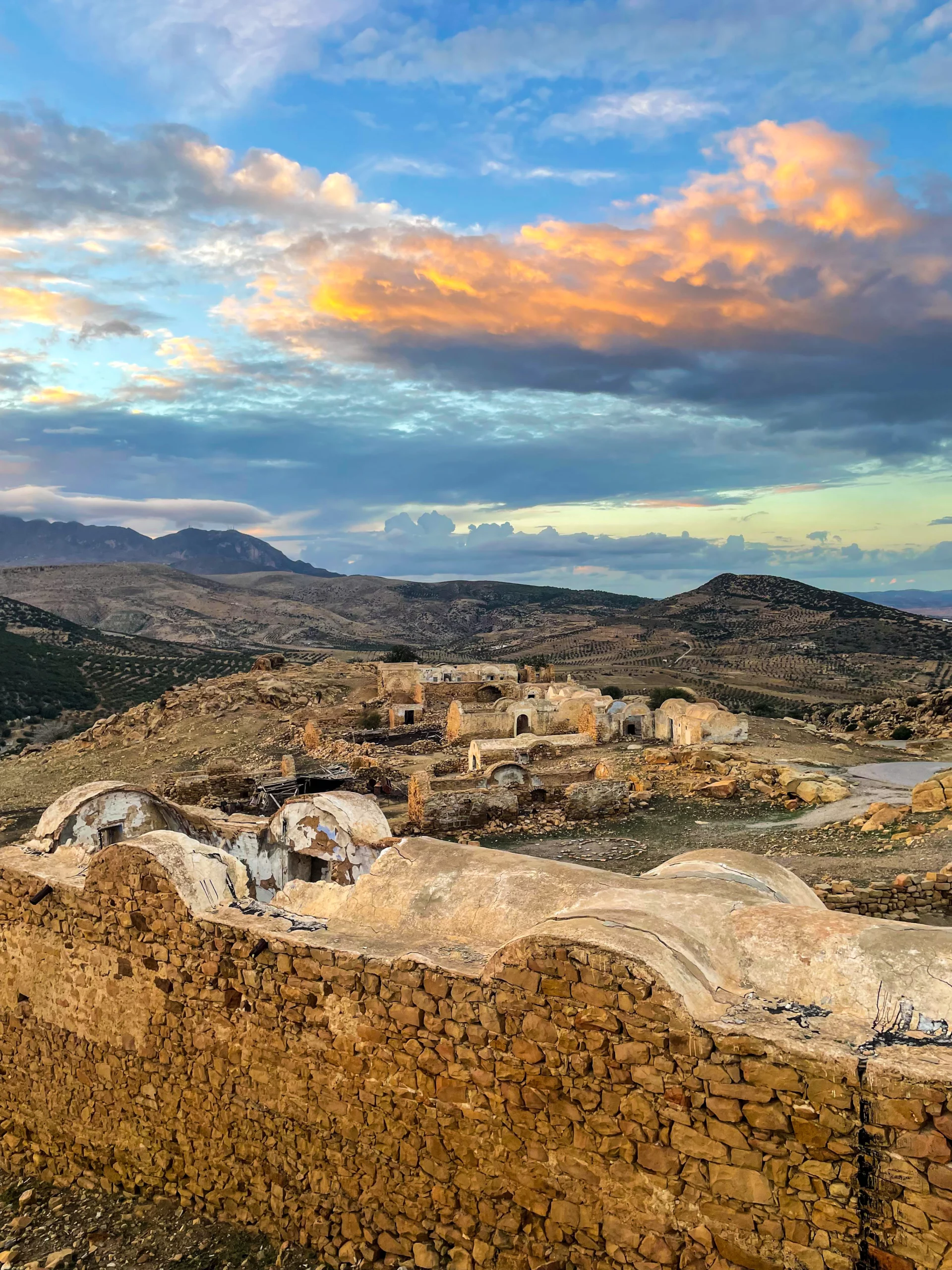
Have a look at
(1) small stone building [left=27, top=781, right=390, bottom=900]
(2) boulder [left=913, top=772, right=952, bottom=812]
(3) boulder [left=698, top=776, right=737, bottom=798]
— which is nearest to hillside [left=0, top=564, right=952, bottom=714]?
(3) boulder [left=698, top=776, right=737, bottom=798]

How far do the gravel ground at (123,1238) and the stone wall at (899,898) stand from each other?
688cm

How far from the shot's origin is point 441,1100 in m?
3.78

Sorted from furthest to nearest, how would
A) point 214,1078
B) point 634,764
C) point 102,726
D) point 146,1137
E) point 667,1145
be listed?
point 102,726
point 634,764
point 146,1137
point 214,1078
point 667,1145

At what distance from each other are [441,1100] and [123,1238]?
2.60 metres

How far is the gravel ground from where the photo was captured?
4.33 metres

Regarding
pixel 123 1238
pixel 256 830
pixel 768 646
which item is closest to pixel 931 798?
pixel 256 830

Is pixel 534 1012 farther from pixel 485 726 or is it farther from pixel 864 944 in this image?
pixel 485 726

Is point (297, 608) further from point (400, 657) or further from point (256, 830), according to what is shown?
point (256, 830)

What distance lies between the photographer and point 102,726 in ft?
102

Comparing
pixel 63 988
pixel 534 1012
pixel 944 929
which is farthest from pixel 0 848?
pixel 944 929

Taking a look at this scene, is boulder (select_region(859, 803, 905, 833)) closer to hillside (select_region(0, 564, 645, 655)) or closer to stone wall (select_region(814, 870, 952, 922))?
stone wall (select_region(814, 870, 952, 922))

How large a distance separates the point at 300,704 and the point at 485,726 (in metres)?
10.4

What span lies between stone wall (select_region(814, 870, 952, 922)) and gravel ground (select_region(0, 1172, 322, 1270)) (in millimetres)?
6881

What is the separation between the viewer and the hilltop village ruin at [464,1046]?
2904 mm
